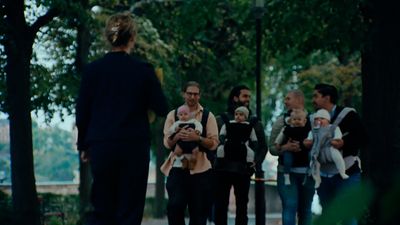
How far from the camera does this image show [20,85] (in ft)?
63.2

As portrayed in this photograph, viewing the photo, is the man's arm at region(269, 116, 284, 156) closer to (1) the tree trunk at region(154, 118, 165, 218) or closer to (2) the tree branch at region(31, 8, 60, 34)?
(2) the tree branch at region(31, 8, 60, 34)

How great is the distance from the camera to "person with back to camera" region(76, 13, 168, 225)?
632 cm

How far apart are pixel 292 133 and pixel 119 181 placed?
18.6 feet

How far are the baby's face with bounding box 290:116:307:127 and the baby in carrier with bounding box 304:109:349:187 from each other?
1.61 feet

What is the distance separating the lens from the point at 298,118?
11836 mm

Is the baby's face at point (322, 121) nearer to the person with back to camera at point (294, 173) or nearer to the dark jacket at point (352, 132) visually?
the dark jacket at point (352, 132)

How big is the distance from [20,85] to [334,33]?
570cm

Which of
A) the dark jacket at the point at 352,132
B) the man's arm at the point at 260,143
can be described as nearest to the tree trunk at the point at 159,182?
the man's arm at the point at 260,143

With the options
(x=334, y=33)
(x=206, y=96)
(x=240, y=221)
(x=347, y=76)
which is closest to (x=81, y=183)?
(x=206, y=96)

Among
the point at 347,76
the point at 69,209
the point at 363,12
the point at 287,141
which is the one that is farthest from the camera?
the point at 347,76

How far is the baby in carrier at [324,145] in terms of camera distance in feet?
35.7

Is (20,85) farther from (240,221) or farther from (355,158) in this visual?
(355,158)

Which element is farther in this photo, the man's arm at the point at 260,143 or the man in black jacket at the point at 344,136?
the man's arm at the point at 260,143

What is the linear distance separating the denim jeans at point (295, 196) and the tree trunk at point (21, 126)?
7.69 m
